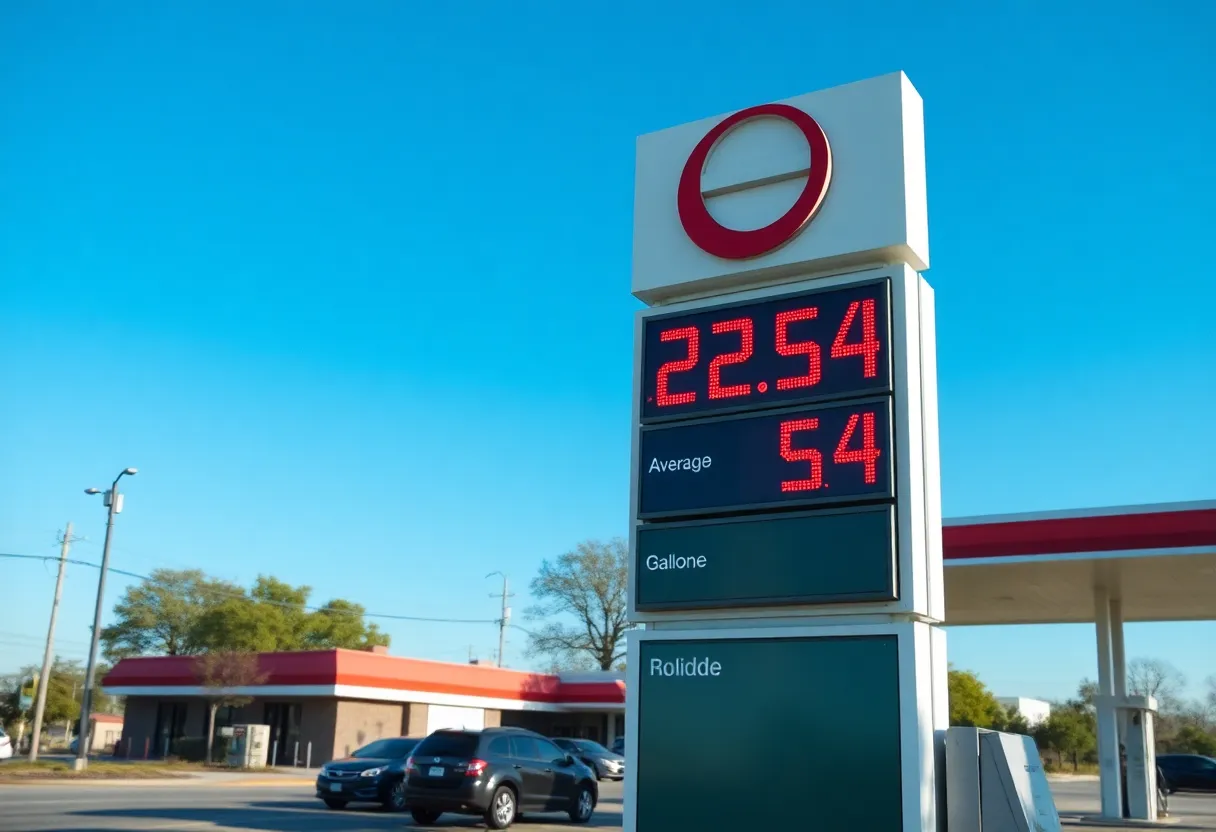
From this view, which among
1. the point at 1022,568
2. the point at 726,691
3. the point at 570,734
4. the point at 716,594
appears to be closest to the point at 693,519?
the point at 716,594

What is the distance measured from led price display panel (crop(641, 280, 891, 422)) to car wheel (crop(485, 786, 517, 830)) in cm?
1126

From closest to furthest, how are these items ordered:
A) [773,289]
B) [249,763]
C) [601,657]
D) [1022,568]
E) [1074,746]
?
[773,289] < [1022,568] < [249,763] < [601,657] < [1074,746]

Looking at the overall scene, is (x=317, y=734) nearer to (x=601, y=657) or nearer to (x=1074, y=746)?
(x=601, y=657)

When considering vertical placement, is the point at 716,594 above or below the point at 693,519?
below

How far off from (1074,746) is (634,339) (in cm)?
7551

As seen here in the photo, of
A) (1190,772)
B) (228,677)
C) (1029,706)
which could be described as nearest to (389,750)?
(228,677)

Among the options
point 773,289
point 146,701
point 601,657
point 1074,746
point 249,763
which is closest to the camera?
point 773,289

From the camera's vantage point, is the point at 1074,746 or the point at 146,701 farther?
the point at 1074,746

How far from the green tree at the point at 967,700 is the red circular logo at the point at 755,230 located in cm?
5775

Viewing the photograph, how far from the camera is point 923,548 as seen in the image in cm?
873

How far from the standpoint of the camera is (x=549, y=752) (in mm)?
20875

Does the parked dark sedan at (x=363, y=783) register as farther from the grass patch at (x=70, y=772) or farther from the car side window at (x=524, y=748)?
the grass patch at (x=70, y=772)

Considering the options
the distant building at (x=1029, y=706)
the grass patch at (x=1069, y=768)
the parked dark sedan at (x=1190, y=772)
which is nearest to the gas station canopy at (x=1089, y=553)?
the parked dark sedan at (x=1190, y=772)

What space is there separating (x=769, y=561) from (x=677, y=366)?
6.31ft
